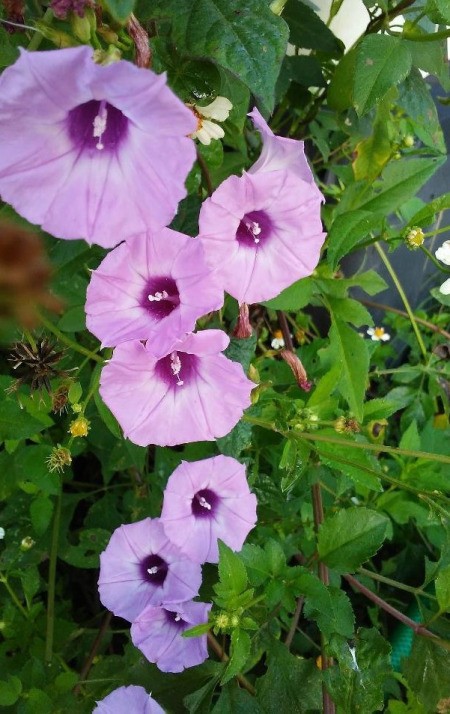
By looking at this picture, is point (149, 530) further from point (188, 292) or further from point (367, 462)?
point (188, 292)

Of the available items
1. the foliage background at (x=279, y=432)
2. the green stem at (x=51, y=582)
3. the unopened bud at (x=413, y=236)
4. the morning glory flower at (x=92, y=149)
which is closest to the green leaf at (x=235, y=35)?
the foliage background at (x=279, y=432)

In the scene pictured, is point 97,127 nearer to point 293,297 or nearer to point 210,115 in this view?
point 210,115

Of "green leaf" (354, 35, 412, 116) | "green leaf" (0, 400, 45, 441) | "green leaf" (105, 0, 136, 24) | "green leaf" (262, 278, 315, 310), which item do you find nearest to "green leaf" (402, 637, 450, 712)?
"green leaf" (262, 278, 315, 310)

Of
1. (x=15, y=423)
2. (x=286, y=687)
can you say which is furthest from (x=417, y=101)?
(x=286, y=687)

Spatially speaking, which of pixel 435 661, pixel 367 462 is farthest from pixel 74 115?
pixel 435 661

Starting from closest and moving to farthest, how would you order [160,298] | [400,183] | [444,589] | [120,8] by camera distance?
[120,8]
[160,298]
[444,589]
[400,183]

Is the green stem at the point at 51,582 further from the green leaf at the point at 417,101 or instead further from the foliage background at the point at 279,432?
the green leaf at the point at 417,101
